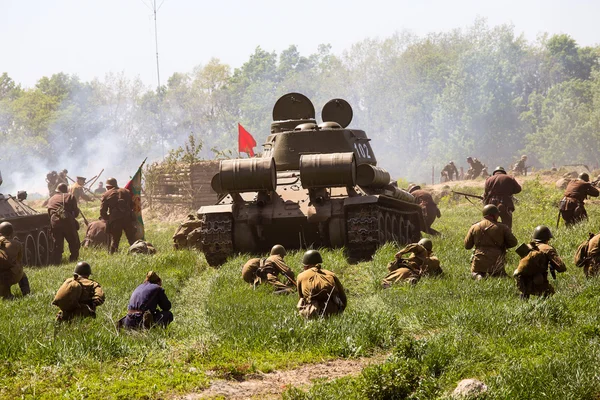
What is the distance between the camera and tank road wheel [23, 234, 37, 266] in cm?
2083

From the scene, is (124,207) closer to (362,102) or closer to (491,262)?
(491,262)

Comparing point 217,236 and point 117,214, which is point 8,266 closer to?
point 217,236

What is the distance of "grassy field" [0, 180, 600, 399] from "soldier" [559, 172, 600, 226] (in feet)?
22.4

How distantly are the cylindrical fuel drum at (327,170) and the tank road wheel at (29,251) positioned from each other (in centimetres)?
699

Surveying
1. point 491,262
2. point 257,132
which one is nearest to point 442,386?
point 491,262

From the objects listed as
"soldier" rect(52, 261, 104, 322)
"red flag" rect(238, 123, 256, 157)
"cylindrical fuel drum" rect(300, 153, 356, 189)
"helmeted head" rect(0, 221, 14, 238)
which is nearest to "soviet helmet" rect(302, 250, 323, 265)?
"soldier" rect(52, 261, 104, 322)

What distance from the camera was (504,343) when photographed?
9.45 m

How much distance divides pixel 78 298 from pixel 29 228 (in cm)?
1042

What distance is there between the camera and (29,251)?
2122 centimetres

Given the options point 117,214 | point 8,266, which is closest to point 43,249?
point 117,214

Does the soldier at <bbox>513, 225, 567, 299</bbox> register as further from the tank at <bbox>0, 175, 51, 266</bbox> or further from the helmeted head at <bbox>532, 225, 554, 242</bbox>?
the tank at <bbox>0, 175, 51, 266</bbox>

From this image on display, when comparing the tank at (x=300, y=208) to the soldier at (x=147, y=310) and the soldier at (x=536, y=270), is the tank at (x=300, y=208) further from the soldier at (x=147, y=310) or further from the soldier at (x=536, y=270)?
the soldier at (x=147, y=310)

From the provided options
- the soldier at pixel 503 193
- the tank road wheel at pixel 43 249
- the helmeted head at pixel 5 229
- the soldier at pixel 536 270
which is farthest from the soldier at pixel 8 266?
the soldier at pixel 503 193

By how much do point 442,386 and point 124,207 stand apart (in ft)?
51.4
